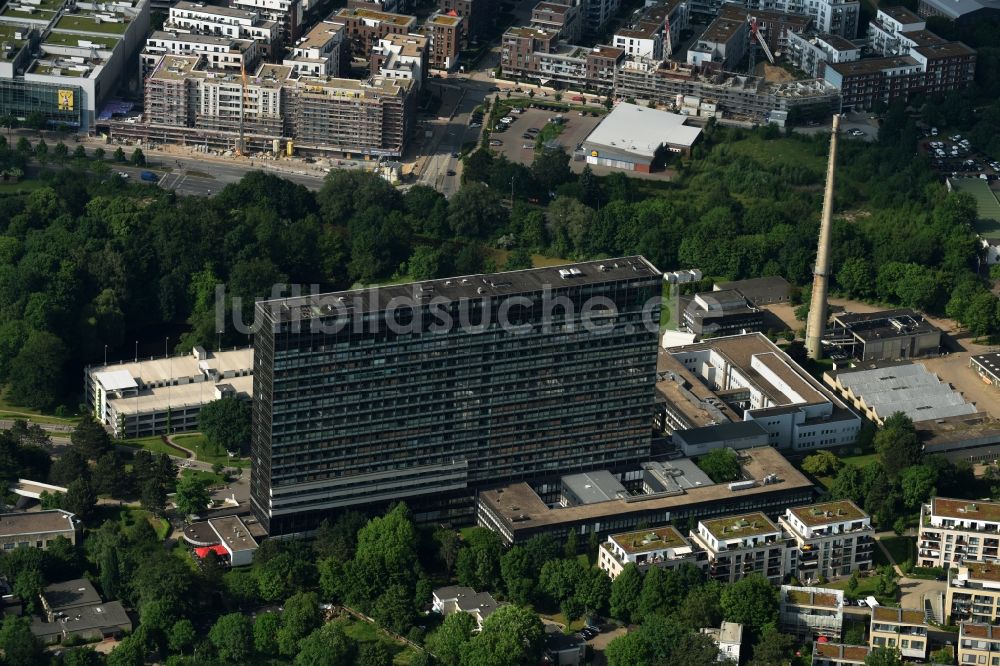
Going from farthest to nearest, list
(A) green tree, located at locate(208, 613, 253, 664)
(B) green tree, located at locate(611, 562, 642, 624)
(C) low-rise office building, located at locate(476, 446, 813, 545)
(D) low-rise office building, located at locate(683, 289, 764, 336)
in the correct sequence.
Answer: (D) low-rise office building, located at locate(683, 289, 764, 336) → (C) low-rise office building, located at locate(476, 446, 813, 545) → (B) green tree, located at locate(611, 562, 642, 624) → (A) green tree, located at locate(208, 613, 253, 664)

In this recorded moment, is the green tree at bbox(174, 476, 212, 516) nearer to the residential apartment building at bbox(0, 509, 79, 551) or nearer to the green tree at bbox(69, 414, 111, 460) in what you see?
the residential apartment building at bbox(0, 509, 79, 551)

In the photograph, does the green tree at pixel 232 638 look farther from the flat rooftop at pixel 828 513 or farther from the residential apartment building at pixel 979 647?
the residential apartment building at pixel 979 647

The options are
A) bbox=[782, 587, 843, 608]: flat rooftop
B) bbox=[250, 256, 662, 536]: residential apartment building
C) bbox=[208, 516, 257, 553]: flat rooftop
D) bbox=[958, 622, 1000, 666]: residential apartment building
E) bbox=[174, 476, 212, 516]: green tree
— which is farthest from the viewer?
bbox=[174, 476, 212, 516]: green tree

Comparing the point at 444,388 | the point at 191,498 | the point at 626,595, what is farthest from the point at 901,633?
the point at 191,498

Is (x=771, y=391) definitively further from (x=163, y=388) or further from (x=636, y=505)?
(x=163, y=388)

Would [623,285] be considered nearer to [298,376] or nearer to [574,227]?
[298,376]

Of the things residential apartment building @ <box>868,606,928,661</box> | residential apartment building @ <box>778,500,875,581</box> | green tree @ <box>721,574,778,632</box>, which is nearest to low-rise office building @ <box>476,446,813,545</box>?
residential apartment building @ <box>778,500,875,581</box>
